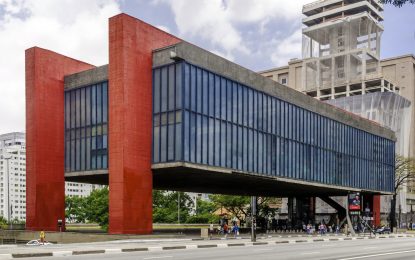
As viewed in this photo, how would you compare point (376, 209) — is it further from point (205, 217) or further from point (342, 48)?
point (342, 48)

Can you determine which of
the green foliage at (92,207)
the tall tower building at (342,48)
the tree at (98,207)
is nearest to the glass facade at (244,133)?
the green foliage at (92,207)

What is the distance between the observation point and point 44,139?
45312 mm

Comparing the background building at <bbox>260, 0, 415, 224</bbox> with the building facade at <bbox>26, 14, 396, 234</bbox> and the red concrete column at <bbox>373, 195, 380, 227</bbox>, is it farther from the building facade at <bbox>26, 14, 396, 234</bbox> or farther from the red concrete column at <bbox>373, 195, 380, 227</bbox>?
the building facade at <bbox>26, 14, 396, 234</bbox>

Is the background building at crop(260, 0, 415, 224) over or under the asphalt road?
over

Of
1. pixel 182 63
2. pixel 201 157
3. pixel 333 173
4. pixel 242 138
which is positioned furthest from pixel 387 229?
pixel 182 63

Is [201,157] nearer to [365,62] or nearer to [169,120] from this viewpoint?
[169,120]

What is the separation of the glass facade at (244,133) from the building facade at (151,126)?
0.32 feet

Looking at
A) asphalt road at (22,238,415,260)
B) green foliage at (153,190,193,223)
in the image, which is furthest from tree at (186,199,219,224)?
asphalt road at (22,238,415,260)

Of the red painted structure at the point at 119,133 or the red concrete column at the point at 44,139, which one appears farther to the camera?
the red concrete column at the point at 44,139

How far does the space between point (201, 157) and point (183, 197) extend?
6289 centimetres

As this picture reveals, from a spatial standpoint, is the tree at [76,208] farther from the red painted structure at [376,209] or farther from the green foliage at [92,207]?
the red painted structure at [376,209]

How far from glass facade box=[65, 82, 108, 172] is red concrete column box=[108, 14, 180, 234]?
4.38 meters

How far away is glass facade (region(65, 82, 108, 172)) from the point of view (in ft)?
143

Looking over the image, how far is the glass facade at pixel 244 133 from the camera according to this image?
39.0 meters
